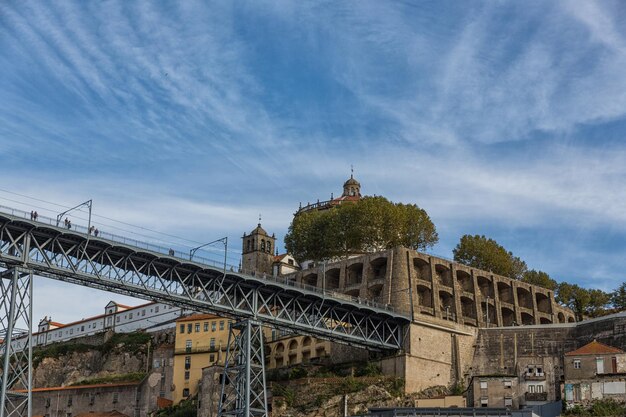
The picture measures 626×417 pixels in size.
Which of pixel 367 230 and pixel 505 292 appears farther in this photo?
pixel 367 230

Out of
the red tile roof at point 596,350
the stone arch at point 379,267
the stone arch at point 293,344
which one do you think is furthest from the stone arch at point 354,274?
the red tile roof at point 596,350

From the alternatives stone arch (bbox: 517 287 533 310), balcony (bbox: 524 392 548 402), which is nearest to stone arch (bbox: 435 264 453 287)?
stone arch (bbox: 517 287 533 310)

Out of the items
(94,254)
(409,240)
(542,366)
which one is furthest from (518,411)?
(409,240)

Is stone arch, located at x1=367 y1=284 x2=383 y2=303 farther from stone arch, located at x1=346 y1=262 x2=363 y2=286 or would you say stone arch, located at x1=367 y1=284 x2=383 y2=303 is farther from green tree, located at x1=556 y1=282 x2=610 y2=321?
green tree, located at x1=556 y1=282 x2=610 y2=321

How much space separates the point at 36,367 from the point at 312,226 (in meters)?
36.6

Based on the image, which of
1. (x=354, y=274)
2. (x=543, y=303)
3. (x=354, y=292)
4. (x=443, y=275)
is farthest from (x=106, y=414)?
(x=543, y=303)

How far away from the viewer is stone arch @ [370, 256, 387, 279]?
8912 cm

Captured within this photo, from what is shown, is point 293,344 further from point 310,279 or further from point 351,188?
point 351,188

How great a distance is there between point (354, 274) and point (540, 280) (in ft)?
87.0

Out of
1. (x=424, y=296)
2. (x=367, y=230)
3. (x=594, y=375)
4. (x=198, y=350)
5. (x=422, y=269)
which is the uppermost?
(x=367, y=230)

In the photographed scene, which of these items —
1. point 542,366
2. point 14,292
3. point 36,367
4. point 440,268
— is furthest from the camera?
point 36,367

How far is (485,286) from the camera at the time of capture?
307 feet

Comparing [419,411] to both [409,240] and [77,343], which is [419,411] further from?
[77,343]

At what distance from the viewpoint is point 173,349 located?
95062 mm
